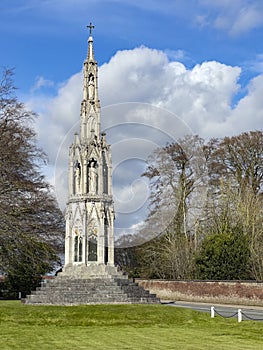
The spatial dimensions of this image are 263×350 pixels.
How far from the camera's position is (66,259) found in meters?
29.5

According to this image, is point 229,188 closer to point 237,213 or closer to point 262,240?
point 237,213

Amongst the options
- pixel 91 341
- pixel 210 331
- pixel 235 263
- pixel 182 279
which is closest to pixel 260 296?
pixel 235 263

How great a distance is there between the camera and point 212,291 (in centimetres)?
3481

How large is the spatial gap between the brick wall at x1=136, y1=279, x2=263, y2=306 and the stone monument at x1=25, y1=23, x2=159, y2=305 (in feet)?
21.0

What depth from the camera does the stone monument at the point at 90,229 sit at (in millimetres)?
27203

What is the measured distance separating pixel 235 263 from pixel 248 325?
15.3m

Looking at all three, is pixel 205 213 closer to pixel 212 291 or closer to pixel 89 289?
pixel 212 291

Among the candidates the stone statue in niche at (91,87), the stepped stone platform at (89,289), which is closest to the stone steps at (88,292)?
the stepped stone platform at (89,289)

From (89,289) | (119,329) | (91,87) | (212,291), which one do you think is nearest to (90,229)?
(89,289)

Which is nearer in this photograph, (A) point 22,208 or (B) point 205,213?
(A) point 22,208

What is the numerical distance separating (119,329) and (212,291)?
53.7 ft

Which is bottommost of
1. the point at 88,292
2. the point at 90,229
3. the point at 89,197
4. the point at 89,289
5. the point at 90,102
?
the point at 88,292

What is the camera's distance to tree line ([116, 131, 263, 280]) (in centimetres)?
3606

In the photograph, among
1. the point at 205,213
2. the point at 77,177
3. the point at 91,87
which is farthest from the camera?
the point at 205,213
